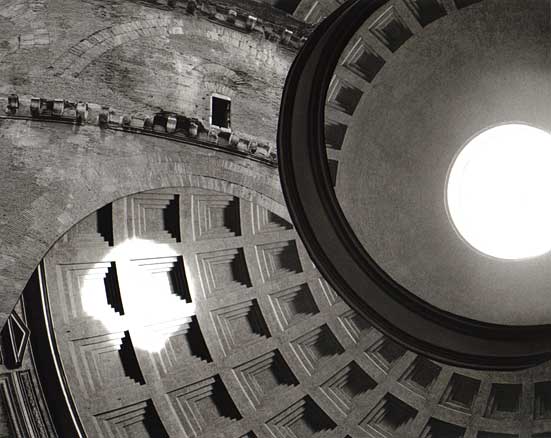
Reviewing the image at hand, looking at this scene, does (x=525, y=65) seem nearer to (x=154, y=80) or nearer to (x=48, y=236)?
(x=154, y=80)

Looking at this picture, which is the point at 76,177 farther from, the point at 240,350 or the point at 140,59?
the point at 240,350

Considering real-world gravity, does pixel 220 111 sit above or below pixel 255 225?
above

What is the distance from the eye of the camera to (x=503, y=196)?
8320 mm

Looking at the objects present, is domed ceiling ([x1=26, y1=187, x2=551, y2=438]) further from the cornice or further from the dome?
the cornice

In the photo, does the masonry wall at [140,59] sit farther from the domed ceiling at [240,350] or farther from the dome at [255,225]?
the domed ceiling at [240,350]

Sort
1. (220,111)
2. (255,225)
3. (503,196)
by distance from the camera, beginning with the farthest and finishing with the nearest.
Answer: (255,225) < (220,111) < (503,196)

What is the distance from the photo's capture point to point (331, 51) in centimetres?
809

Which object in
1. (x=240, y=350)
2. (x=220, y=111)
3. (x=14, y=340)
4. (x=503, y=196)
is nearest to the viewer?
(x=14, y=340)

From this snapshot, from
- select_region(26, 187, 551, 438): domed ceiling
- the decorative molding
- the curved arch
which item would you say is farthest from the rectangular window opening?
the decorative molding

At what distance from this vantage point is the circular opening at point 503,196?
8.01 m

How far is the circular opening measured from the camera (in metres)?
8.01

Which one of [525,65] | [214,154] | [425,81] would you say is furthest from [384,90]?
[214,154]

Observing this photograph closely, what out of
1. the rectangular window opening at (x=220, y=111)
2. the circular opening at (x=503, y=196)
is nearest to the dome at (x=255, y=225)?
the rectangular window opening at (x=220, y=111)

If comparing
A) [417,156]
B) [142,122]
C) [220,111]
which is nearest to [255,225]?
[220,111]
